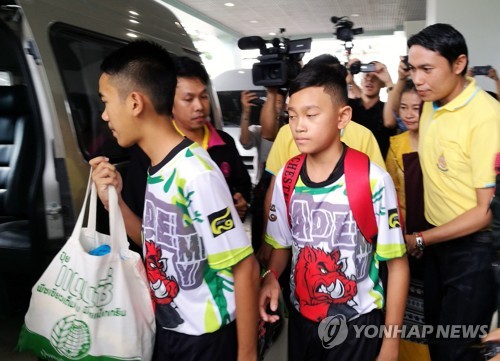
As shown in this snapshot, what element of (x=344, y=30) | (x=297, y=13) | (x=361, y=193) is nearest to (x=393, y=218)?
(x=361, y=193)

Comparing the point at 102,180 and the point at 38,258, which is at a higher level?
the point at 102,180

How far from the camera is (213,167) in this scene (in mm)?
1161

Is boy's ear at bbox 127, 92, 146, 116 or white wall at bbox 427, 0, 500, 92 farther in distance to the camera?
white wall at bbox 427, 0, 500, 92

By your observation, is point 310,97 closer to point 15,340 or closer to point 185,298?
point 185,298

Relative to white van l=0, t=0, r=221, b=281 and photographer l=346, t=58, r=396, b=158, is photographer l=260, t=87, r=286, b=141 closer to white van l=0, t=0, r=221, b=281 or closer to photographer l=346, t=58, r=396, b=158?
photographer l=346, t=58, r=396, b=158

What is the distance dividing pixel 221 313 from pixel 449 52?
135 centimetres

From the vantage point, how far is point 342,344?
135 cm

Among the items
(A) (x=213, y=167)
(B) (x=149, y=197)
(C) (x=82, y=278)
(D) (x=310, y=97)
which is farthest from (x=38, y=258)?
(D) (x=310, y=97)

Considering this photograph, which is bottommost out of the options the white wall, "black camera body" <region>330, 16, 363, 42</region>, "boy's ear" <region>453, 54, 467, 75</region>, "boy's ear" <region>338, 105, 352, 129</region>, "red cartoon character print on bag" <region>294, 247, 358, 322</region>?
"red cartoon character print on bag" <region>294, 247, 358, 322</region>

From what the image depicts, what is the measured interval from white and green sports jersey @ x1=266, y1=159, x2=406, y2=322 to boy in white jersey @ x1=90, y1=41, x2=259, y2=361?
25 centimetres

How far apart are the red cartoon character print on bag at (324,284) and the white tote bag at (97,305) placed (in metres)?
0.49

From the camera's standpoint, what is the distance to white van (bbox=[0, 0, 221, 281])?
1.92 meters

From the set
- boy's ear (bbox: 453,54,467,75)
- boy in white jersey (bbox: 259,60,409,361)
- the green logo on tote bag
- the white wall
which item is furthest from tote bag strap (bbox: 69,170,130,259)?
the white wall

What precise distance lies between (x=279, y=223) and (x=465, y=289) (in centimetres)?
84
